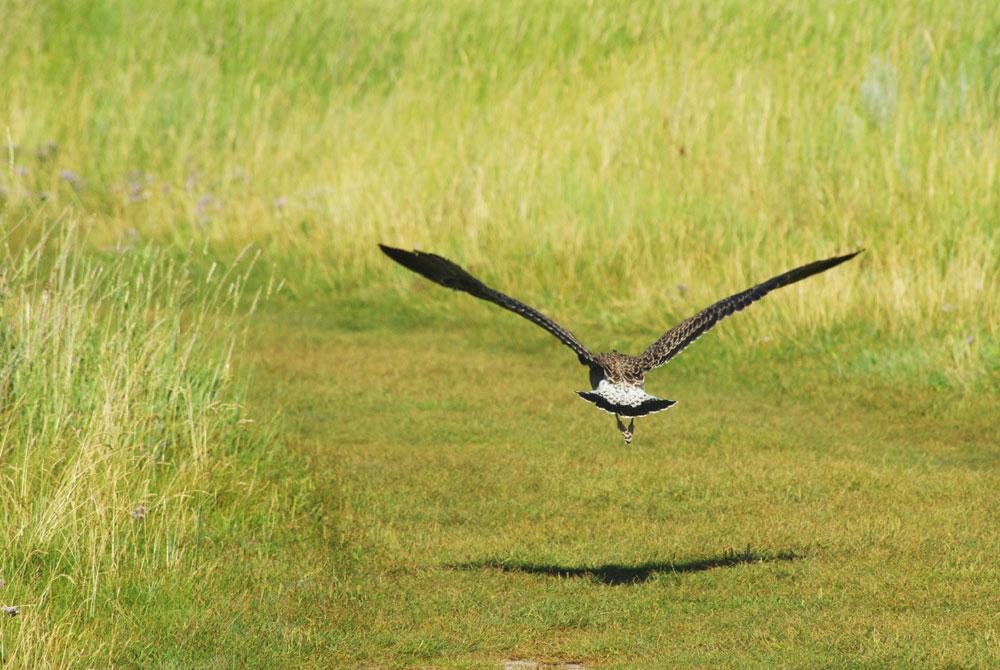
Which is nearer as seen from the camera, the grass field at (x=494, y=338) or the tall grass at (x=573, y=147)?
the grass field at (x=494, y=338)

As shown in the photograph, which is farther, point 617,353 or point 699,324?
point 699,324

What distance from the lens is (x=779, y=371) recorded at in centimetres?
1424

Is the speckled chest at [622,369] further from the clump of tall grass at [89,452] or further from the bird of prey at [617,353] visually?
the clump of tall grass at [89,452]

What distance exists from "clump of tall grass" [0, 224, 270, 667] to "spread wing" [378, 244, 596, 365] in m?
1.70

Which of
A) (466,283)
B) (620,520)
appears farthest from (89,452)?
(620,520)

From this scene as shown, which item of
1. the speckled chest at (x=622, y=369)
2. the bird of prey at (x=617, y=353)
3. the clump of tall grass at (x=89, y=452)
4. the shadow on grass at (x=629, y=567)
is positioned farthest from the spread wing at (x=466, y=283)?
the clump of tall grass at (x=89, y=452)

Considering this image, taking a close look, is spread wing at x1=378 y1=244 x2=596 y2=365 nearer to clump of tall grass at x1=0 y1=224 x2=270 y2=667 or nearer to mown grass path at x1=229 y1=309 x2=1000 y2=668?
mown grass path at x1=229 y1=309 x2=1000 y2=668

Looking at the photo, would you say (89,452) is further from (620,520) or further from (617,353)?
(620,520)

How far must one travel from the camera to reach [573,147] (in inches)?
721

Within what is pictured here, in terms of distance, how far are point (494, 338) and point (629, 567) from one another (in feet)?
23.8

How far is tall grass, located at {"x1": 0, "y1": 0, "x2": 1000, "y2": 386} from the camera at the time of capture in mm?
15617

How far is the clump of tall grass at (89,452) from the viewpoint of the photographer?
296 inches

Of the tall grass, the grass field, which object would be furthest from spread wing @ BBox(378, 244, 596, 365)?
the tall grass

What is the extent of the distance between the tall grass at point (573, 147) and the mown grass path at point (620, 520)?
1.59 meters
